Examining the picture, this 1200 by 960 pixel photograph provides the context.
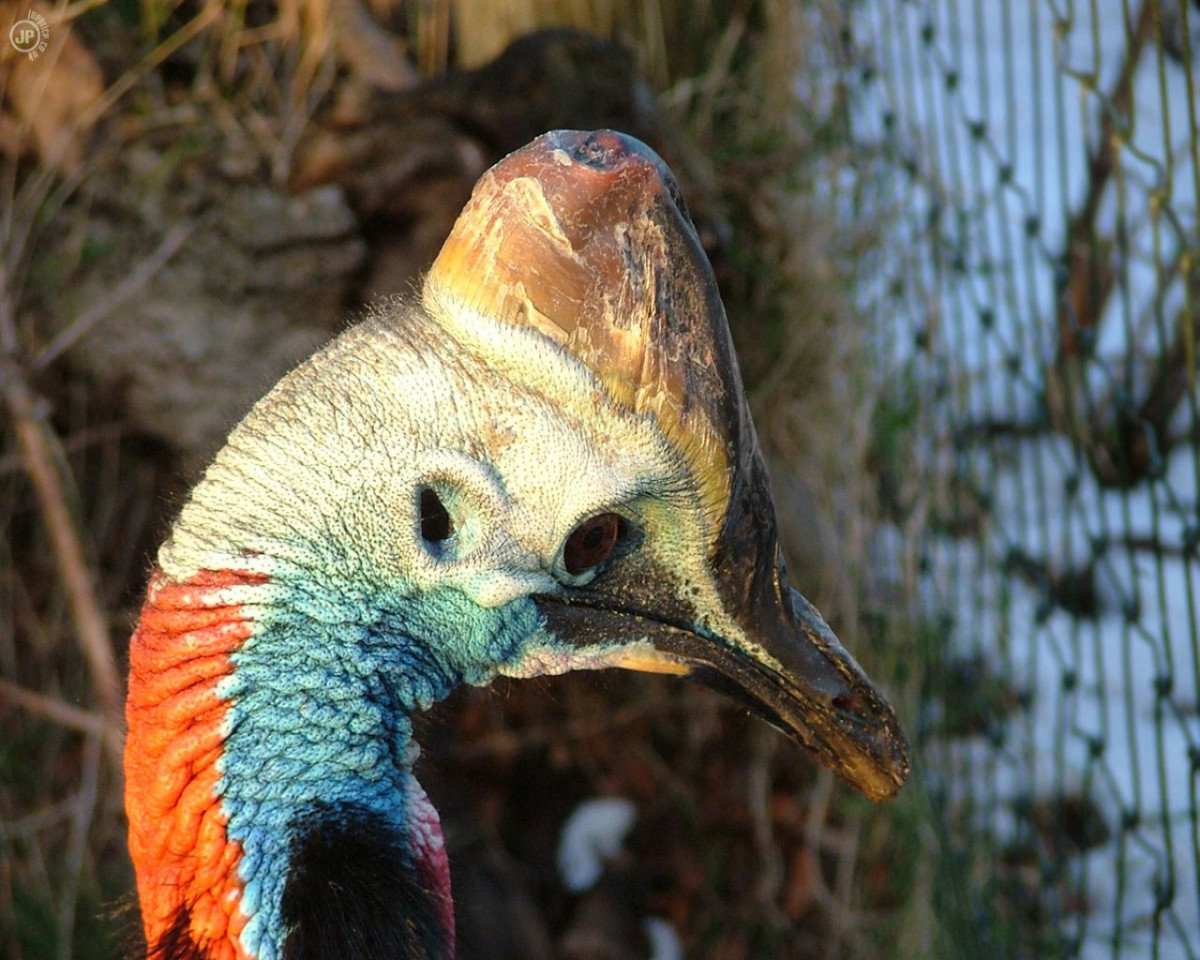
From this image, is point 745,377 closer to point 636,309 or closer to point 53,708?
point 53,708

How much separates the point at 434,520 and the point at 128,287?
55.0 inches

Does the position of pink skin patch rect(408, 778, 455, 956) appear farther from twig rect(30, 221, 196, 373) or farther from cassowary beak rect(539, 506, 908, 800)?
twig rect(30, 221, 196, 373)

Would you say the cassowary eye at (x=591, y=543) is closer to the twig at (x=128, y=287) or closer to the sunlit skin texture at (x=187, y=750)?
the sunlit skin texture at (x=187, y=750)

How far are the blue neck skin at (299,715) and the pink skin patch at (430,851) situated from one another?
0.13ft

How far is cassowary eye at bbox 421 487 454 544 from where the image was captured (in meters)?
1.06

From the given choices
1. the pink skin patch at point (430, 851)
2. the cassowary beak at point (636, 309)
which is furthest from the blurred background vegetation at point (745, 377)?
the pink skin patch at point (430, 851)

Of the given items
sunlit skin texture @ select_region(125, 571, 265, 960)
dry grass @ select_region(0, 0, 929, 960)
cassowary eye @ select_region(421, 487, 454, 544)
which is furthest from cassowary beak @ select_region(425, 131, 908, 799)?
dry grass @ select_region(0, 0, 929, 960)

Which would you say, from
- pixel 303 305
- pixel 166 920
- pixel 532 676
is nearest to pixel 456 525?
pixel 532 676

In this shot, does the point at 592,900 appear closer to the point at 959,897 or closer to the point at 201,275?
the point at 959,897

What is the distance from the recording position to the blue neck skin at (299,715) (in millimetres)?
1038

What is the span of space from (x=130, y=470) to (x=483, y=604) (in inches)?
62.9

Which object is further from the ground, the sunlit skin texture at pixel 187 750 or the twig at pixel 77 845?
the twig at pixel 77 845

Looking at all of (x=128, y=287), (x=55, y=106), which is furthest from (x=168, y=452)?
(x=55, y=106)

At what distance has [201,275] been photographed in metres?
2.28
